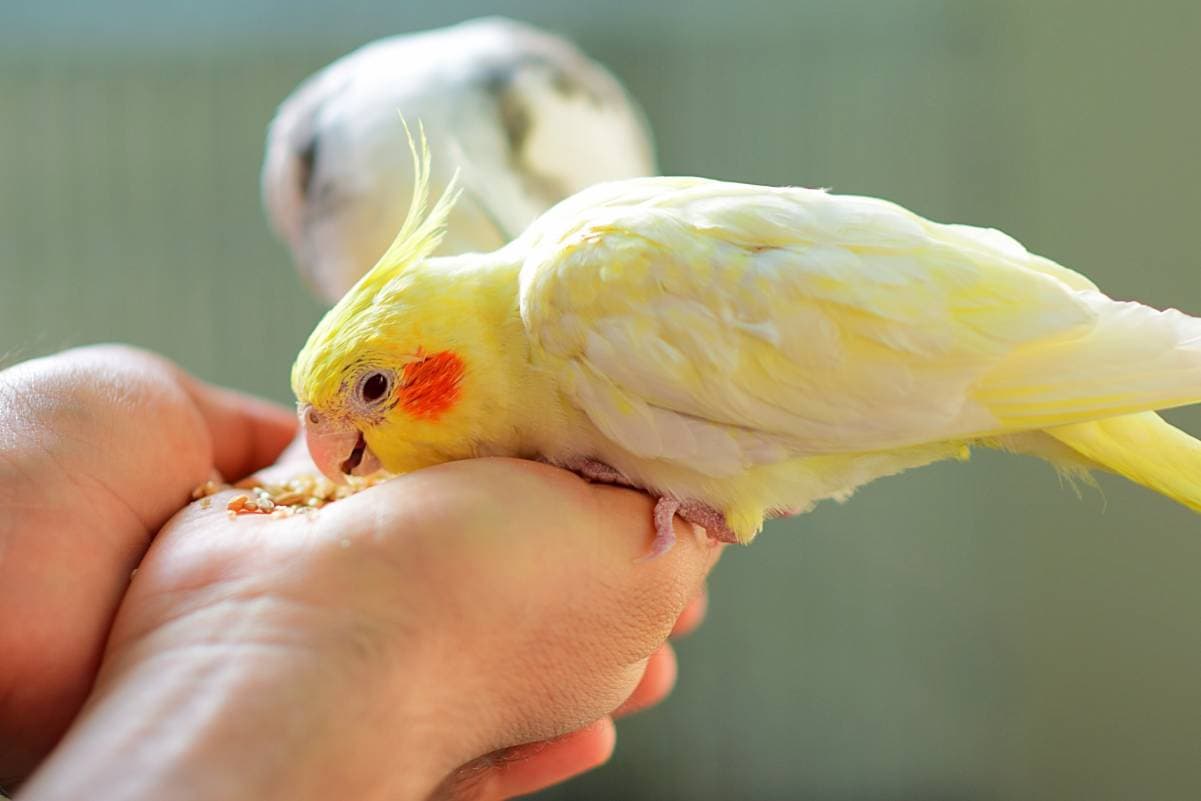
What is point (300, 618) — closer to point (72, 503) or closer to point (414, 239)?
point (72, 503)

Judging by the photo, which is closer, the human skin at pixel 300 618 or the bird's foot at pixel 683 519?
the human skin at pixel 300 618

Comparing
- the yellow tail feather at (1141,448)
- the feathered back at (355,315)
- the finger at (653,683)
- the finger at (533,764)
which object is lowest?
the finger at (653,683)

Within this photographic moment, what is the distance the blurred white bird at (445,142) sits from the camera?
154 cm

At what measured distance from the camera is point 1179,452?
996mm

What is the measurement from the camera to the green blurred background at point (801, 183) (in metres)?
2.41

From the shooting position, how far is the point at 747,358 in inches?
38.8

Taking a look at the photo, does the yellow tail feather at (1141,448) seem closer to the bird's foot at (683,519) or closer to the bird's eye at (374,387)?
the bird's foot at (683,519)

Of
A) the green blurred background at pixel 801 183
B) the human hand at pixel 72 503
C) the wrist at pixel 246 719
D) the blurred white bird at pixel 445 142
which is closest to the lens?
the wrist at pixel 246 719

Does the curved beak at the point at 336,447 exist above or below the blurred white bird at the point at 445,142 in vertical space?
below

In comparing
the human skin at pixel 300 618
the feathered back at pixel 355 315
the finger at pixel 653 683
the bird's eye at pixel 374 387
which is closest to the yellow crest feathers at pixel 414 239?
the feathered back at pixel 355 315

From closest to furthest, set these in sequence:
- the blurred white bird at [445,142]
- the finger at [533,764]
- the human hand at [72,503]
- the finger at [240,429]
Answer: the human hand at [72,503] < the finger at [533,764] < the finger at [240,429] < the blurred white bird at [445,142]

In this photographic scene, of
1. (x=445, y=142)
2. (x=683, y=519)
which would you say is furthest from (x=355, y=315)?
(x=445, y=142)

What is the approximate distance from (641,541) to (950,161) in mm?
1775

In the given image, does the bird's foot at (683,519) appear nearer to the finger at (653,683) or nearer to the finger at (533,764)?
the finger at (533,764)
